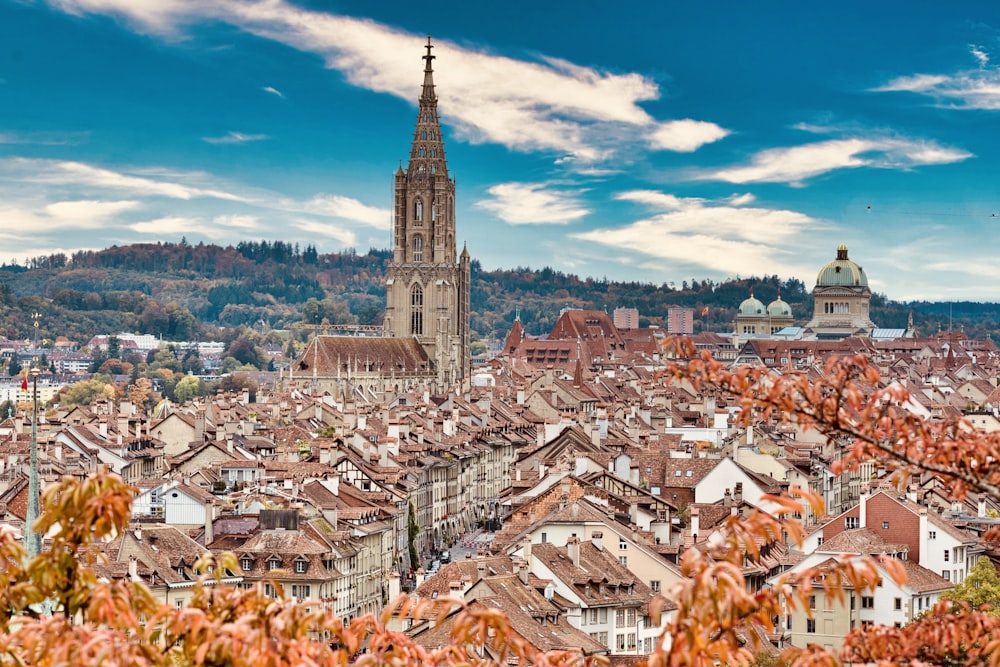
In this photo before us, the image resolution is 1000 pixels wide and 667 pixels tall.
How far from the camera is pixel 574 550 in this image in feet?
188

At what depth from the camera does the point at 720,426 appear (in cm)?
11812

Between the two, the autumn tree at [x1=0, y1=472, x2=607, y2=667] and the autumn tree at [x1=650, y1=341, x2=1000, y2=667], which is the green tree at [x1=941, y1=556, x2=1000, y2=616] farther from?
Result: the autumn tree at [x1=0, y1=472, x2=607, y2=667]

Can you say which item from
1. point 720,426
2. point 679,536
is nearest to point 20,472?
point 679,536

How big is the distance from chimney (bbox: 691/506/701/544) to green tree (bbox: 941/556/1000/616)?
33.8 feet

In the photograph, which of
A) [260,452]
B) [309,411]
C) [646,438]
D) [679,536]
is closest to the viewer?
[679,536]

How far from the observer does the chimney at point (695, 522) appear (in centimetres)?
6649

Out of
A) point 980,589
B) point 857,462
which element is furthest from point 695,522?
point 857,462

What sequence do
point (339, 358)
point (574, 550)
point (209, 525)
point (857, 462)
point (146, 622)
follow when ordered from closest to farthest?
point (146, 622) → point (857, 462) → point (574, 550) → point (209, 525) → point (339, 358)

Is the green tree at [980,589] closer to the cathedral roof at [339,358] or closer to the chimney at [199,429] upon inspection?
the chimney at [199,429]

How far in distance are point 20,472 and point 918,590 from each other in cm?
4274

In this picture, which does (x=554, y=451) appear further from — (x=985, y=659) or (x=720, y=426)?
(x=985, y=659)

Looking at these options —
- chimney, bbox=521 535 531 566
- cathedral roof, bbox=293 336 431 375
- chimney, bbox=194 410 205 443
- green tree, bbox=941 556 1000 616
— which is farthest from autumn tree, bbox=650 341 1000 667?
cathedral roof, bbox=293 336 431 375

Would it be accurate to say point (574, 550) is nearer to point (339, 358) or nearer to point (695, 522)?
point (695, 522)

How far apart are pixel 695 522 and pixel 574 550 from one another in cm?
1148
